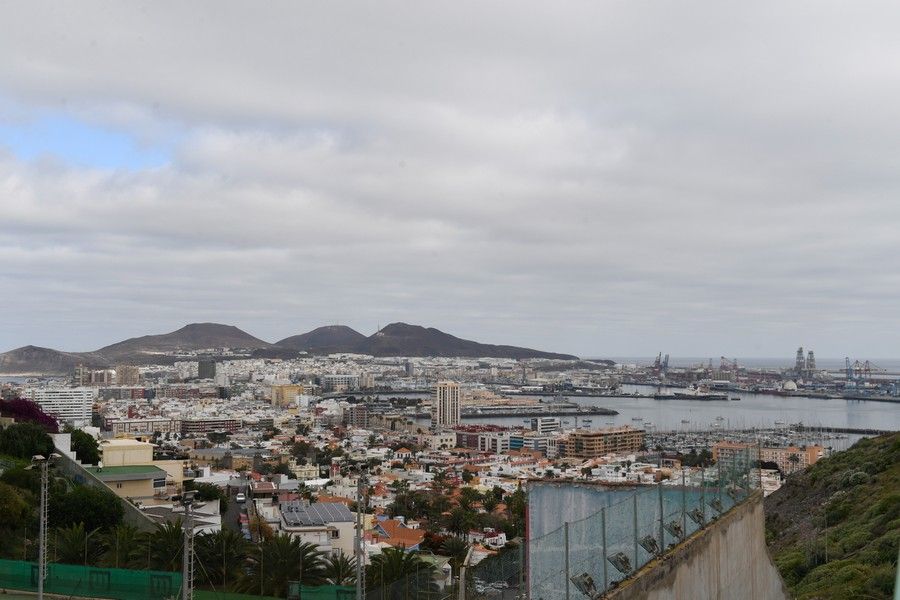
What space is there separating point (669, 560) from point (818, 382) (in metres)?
110

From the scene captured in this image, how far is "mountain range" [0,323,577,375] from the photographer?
132 meters

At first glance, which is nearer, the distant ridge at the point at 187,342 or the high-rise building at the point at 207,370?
the high-rise building at the point at 207,370

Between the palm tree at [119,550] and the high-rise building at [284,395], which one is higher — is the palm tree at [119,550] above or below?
above

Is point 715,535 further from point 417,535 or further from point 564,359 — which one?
point 564,359

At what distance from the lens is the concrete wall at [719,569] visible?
2.68 meters

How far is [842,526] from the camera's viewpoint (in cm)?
994

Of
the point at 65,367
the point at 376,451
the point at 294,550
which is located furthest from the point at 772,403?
the point at 65,367

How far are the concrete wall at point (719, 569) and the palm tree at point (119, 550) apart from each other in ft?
21.9

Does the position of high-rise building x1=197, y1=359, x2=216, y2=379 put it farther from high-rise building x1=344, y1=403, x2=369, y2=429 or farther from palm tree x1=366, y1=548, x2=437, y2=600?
palm tree x1=366, y1=548, x2=437, y2=600

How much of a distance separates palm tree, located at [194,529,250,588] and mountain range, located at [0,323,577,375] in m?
131

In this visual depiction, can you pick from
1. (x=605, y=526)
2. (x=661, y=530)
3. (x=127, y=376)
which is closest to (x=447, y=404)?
(x=127, y=376)

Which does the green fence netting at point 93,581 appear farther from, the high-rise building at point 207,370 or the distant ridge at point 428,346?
the distant ridge at point 428,346

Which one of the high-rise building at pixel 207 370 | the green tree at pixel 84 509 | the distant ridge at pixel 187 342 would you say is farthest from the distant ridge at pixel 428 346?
the green tree at pixel 84 509

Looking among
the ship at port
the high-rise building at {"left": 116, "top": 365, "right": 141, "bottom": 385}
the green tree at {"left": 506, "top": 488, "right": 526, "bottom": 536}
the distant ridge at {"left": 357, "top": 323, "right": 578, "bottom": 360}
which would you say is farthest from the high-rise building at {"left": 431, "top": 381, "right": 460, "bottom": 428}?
the distant ridge at {"left": 357, "top": 323, "right": 578, "bottom": 360}
